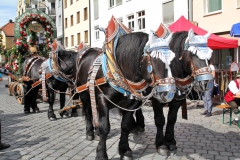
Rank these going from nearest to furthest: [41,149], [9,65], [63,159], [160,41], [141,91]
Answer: [160,41], [141,91], [63,159], [41,149], [9,65]

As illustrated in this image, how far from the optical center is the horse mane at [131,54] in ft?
12.4

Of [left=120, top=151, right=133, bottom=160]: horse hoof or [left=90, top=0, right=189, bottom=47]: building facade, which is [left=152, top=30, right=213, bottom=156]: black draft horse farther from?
[left=90, top=0, right=189, bottom=47]: building facade

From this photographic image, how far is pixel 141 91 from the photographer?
385cm

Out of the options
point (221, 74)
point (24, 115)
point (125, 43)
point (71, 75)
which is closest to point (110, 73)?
point (125, 43)

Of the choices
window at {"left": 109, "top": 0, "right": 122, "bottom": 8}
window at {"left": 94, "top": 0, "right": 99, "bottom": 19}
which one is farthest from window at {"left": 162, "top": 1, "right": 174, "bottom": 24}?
Result: window at {"left": 94, "top": 0, "right": 99, "bottom": 19}

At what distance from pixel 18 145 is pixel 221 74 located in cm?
734

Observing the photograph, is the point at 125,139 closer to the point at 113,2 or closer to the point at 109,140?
the point at 109,140

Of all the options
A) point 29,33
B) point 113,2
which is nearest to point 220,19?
point 29,33

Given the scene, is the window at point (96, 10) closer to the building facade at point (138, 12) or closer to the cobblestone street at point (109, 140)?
the building facade at point (138, 12)

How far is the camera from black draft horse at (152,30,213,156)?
3.88 metres

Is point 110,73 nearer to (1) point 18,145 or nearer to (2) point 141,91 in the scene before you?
(2) point 141,91

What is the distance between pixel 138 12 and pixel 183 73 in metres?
15.5

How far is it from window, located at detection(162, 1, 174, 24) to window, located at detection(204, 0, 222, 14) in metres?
2.74

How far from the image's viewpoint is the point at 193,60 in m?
4.02
